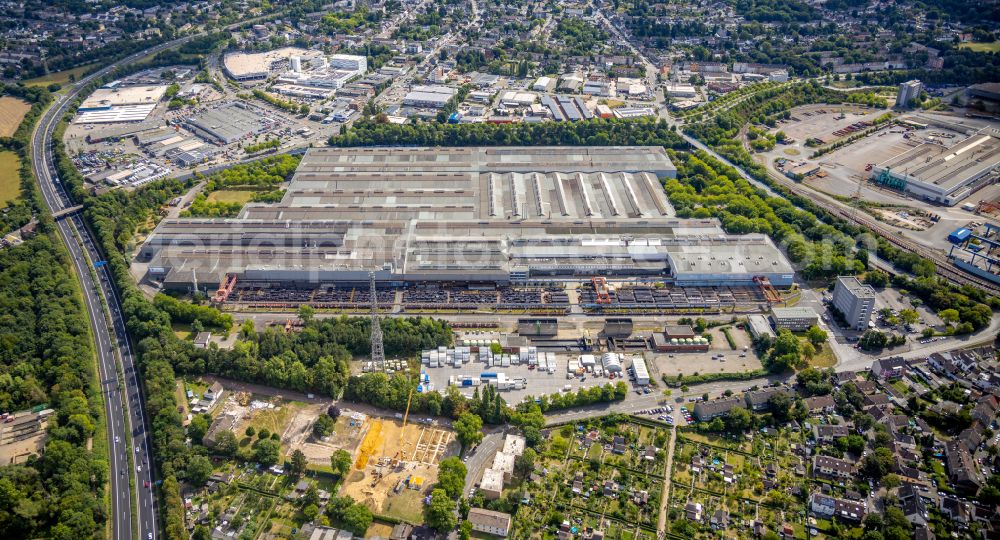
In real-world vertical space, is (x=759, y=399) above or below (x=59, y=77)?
below

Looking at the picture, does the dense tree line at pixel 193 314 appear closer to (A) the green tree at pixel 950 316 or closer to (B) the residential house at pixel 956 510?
(B) the residential house at pixel 956 510

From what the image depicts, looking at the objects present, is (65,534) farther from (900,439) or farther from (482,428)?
(900,439)

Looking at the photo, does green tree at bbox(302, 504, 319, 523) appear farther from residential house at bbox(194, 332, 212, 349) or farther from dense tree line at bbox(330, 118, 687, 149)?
dense tree line at bbox(330, 118, 687, 149)

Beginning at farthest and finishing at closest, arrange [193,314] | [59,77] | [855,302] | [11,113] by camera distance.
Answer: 1. [59,77]
2. [11,113]
3. [193,314]
4. [855,302]

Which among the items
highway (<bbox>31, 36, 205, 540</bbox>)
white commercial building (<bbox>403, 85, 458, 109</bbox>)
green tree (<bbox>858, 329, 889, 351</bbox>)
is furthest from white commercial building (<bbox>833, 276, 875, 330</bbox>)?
white commercial building (<bbox>403, 85, 458, 109</bbox>)

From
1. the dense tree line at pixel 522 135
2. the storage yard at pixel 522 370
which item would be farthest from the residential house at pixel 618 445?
the dense tree line at pixel 522 135

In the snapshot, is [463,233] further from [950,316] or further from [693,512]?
[950,316]

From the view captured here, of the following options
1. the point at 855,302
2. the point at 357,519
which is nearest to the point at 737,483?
the point at 855,302
